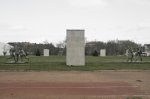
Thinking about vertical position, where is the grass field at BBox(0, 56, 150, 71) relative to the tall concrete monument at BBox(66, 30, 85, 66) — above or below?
below

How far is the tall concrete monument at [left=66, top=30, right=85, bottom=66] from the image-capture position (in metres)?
29.8

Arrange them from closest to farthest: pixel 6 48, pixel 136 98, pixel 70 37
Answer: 1. pixel 136 98
2. pixel 70 37
3. pixel 6 48

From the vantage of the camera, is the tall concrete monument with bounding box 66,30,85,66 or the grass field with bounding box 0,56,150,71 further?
the tall concrete monument with bounding box 66,30,85,66

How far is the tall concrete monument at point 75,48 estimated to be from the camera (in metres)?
29.8

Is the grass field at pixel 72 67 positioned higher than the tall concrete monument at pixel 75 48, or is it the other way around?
the tall concrete monument at pixel 75 48

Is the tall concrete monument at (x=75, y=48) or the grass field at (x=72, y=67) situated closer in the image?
the grass field at (x=72, y=67)

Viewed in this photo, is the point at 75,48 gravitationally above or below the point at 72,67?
above

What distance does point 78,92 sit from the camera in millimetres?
12797

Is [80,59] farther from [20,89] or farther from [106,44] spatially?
[106,44]

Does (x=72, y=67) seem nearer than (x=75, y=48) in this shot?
Yes

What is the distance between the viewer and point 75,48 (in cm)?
3011

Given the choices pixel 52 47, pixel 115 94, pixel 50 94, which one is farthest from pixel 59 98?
pixel 52 47

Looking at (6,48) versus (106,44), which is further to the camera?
(106,44)

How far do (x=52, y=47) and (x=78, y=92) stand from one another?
88.6 m
